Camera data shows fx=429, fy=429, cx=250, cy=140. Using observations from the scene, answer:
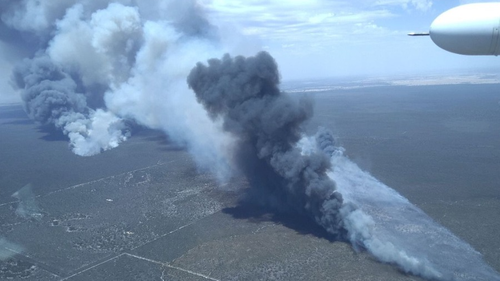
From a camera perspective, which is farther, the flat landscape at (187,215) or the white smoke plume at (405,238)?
the flat landscape at (187,215)

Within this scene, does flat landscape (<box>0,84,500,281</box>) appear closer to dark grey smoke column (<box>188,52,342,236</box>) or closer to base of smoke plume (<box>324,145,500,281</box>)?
base of smoke plume (<box>324,145,500,281</box>)

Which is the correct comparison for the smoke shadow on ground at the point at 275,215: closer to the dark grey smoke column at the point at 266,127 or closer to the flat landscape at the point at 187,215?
the flat landscape at the point at 187,215

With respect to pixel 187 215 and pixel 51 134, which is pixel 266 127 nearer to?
pixel 187 215

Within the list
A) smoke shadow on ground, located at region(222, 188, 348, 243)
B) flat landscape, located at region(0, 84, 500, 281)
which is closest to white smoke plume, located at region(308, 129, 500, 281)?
flat landscape, located at region(0, 84, 500, 281)

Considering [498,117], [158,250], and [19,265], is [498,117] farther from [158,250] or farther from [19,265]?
[19,265]

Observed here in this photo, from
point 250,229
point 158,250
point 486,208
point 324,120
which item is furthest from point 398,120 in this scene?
point 158,250

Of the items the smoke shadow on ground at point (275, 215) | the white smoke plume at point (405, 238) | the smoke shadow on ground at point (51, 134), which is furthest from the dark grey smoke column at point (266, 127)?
the smoke shadow on ground at point (51, 134)

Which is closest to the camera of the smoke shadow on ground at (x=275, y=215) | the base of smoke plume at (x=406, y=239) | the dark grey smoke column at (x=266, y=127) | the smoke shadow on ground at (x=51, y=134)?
the base of smoke plume at (x=406, y=239)
